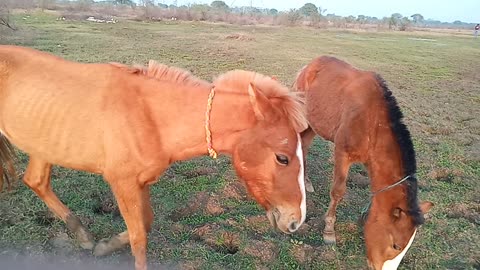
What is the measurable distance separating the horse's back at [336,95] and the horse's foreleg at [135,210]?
93.9 inches

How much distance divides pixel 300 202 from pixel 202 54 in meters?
15.8

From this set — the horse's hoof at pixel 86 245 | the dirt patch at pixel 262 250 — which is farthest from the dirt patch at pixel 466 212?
the horse's hoof at pixel 86 245

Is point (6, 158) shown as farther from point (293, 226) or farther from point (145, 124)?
point (293, 226)

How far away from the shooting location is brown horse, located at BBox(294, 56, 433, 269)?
3457 millimetres

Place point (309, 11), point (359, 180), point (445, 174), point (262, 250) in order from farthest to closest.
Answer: point (309, 11) → point (445, 174) → point (359, 180) → point (262, 250)

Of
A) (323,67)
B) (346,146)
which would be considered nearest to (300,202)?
(346,146)

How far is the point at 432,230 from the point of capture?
4574 mm

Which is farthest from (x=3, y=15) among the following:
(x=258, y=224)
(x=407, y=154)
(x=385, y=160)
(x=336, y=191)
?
(x=407, y=154)

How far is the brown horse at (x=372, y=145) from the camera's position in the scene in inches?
136

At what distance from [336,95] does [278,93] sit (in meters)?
2.75

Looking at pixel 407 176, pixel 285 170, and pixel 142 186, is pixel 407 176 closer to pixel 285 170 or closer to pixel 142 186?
pixel 285 170

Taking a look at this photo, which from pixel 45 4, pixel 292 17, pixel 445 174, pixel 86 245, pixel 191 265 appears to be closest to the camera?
pixel 191 265

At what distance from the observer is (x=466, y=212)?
5.06 meters

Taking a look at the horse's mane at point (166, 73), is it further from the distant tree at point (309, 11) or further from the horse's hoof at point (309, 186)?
the distant tree at point (309, 11)
